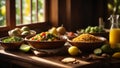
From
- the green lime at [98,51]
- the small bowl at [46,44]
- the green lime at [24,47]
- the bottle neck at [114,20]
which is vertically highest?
the bottle neck at [114,20]

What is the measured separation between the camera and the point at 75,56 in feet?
7.70

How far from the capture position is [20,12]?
3.31m

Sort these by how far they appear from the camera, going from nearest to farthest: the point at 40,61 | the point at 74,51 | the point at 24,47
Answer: the point at 40,61 < the point at 74,51 < the point at 24,47

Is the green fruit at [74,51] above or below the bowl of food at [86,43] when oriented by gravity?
below

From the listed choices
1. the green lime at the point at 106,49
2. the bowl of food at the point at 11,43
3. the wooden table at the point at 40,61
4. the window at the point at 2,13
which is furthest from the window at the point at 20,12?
the green lime at the point at 106,49

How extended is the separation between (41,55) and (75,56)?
0.79 ft

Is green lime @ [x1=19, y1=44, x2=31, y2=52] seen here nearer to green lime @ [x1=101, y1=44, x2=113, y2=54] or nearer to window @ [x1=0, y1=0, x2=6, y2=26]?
green lime @ [x1=101, y1=44, x2=113, y2=54]

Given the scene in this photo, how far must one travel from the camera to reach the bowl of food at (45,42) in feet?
7.91

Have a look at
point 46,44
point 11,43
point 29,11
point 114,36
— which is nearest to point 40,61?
point 46,44

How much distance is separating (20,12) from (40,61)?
1.19 meters

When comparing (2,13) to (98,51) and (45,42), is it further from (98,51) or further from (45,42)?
(98,51)

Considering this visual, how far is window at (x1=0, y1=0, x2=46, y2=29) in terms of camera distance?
3.14 m

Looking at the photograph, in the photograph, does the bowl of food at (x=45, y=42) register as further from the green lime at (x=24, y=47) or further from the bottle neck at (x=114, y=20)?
the bottle neck at (x=114, y=20)

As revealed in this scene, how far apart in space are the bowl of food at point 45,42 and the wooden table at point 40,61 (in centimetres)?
8
